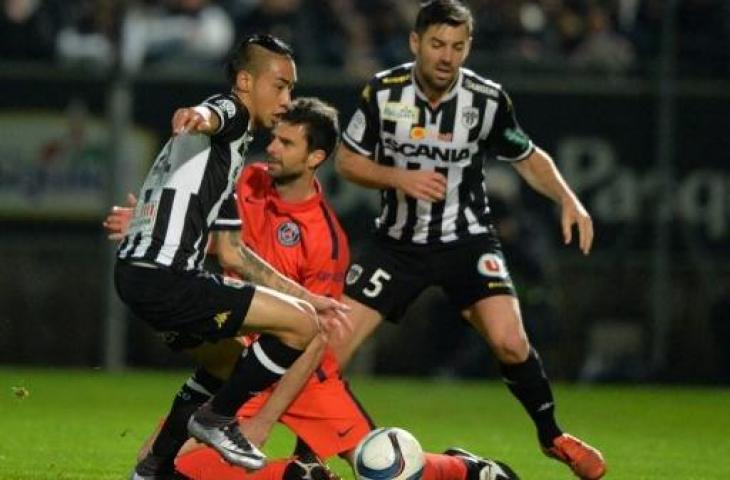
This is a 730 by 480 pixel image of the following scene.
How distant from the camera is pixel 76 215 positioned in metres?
16.6

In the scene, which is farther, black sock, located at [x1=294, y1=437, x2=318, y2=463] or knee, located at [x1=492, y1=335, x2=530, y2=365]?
knee, located at [x1=492, y1=335, x2=530, y2=365]

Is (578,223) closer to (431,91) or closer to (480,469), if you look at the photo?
(431,91)

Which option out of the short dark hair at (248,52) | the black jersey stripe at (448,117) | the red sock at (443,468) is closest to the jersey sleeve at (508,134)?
the black jersey stripe at (448,117)

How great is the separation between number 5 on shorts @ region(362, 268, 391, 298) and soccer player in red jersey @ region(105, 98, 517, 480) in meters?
0.99

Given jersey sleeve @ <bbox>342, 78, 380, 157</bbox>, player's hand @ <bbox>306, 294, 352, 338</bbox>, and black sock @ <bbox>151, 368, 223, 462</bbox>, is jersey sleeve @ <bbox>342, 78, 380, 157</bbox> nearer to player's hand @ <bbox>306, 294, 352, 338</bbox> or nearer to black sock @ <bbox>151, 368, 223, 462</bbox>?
black sock @ <bbox>151, 368, 223, 462</bbox>

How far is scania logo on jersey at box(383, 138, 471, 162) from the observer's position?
1000 centimetres

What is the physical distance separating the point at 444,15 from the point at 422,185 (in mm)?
910

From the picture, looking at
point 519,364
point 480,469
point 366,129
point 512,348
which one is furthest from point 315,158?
point 480,469

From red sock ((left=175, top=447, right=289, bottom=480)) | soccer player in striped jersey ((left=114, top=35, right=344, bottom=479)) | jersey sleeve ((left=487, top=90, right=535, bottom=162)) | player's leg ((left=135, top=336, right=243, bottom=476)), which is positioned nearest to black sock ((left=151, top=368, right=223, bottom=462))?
player's leg ((left=135, top=336, right=243, bottom=476))

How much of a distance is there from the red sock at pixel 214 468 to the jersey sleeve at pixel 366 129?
223 centimetres

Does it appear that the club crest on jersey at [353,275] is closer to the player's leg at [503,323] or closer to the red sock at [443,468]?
the player's leg at [503,323]

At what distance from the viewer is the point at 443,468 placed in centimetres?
827

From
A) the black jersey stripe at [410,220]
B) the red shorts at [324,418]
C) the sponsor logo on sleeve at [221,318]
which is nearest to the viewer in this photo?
the sponsor logo on sleeve at [221,318]

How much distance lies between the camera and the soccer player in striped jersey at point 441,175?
9688 millimetres
